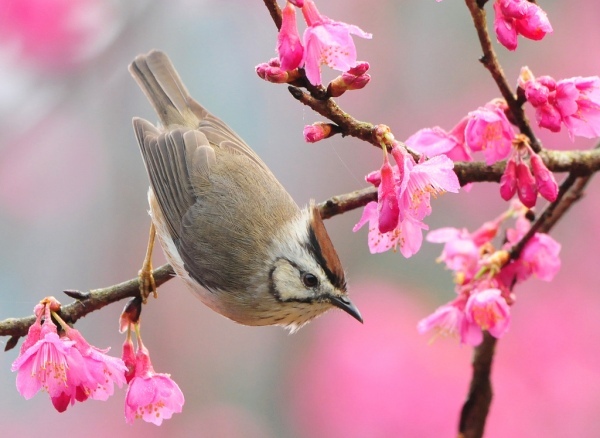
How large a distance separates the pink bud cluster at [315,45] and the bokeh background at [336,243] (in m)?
1.82

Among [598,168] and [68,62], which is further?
[68,62]

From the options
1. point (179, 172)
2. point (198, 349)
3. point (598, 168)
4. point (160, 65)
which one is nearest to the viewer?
point (598, 168)

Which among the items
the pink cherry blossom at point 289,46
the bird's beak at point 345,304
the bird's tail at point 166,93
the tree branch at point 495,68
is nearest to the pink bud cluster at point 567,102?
the tree branch at point 495,68

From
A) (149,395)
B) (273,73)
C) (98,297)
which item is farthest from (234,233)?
(273,73)

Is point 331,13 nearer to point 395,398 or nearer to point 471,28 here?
point 471,28

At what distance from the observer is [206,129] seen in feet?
8.37

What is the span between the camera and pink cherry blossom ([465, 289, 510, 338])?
181 cm

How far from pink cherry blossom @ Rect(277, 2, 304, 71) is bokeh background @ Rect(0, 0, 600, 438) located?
1846mm

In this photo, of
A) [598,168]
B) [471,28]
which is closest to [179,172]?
[598,168]

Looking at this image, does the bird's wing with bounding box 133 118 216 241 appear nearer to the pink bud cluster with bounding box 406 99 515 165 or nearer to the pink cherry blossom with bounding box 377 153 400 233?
the pink bud cluster with bounding box 406 99 515 165

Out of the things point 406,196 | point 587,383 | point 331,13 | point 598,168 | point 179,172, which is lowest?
point 587,383

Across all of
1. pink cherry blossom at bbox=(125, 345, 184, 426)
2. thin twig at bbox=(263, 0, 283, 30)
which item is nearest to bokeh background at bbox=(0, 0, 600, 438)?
pink cherry blossom at bbox=(125, 345, 184, 426)

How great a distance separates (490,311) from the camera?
182 cm

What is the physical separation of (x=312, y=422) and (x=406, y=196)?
8.43 feet
